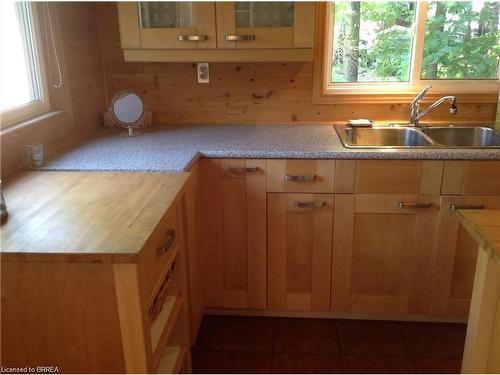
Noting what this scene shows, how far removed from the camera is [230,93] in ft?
8.25

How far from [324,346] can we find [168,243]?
40.6 inches

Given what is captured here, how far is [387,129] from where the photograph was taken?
2355 mm

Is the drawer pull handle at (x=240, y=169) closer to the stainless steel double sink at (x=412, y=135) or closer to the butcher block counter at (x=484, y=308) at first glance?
the stainless steel double sink at (x=412, y=135)

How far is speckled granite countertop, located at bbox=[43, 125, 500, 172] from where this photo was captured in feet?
5.96

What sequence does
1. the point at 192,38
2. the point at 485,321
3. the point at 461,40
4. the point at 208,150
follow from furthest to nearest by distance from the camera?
the point at 461,40 < the point at 192,38 < the point at 208,150 < the point at 485,321

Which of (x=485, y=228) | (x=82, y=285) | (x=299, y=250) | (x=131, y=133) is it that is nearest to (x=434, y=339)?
(x=299, y=250)

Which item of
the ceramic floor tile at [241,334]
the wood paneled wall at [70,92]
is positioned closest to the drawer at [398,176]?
the ceramic floor tile at [241,334]

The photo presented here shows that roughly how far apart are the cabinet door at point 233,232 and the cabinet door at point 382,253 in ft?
1.17

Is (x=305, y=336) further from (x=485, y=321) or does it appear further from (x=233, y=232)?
(x=485, y=321)

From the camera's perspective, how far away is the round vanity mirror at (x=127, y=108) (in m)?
2.26

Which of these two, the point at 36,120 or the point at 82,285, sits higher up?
the point at 36,120

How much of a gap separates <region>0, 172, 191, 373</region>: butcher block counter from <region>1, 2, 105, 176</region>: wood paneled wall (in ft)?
1.63

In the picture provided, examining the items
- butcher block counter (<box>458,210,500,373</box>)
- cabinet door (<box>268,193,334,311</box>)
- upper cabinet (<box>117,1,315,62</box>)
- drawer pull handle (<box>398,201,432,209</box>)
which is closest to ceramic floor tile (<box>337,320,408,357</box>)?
cabinet door (<box>268,193,334,311</box>)

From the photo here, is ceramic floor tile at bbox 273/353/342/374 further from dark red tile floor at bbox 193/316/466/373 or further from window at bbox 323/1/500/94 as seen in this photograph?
window at bbox 323/1/500/94
